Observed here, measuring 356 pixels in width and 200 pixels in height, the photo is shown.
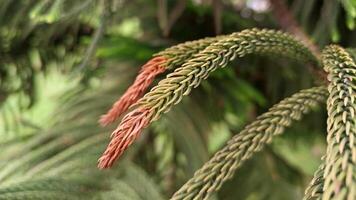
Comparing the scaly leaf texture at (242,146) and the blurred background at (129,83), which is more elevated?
the scaly leaf texture at (242,146)

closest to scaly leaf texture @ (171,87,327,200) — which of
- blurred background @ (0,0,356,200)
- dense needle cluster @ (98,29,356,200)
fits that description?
dense needle cluster @ (98,29,356,200)

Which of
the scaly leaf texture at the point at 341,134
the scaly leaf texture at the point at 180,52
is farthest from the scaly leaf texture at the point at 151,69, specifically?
the scaly leaf texture at the point at 341,134

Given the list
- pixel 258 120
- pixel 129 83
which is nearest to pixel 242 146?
pixel 258 120

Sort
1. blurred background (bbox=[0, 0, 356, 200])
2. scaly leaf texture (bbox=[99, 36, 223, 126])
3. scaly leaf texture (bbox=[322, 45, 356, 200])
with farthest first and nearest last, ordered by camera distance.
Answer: blurred background (bbox=[0, 0, 356, 200]) → scaly leaf texture (bbox=[99, 36, 223, 126]) → scaly leaf texture (bbox=[322, 45, 356, 200])

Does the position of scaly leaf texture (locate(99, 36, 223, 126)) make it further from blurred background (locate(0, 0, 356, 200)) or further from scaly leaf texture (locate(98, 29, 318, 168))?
blurred background (locate(0, 0, 356, 200))

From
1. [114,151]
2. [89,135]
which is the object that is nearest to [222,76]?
[89,135]

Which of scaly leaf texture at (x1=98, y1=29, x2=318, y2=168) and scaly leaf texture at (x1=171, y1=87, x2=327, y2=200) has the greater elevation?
scaly leaf texture at (x1=98, y1=29, x2=318, y2=168)

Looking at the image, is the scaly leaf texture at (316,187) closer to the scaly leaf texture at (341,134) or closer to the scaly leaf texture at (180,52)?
the scaly leaf texture at (341,134)

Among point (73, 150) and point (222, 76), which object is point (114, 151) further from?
point (222, 76)
